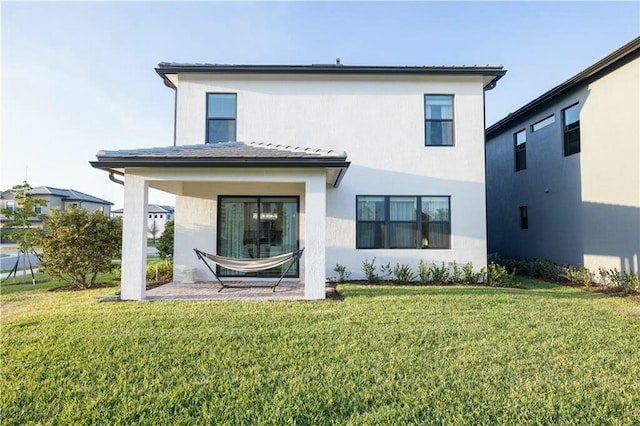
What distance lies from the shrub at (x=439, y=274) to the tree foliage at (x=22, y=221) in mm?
10739

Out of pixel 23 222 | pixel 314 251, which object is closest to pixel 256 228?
pixel 314 251

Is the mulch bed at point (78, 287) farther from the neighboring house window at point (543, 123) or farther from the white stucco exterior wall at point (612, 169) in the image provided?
the neighboring house window at point (543, 123)

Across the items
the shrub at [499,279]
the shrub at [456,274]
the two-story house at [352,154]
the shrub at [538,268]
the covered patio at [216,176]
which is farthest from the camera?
the shrub at [538,268]

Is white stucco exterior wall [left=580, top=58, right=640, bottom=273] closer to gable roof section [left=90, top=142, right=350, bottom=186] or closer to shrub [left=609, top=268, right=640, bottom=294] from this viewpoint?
shrub [left=609, top=268, right=640, bottom=294]

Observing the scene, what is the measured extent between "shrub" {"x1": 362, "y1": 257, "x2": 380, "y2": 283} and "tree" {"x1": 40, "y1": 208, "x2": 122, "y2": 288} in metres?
6.80

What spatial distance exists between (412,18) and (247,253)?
10.2 meters

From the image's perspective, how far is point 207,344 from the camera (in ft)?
14.3

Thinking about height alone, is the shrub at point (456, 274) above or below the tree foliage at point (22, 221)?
below

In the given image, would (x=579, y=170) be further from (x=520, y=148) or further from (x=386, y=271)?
(x=386, y=271)

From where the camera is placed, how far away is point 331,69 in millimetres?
9586

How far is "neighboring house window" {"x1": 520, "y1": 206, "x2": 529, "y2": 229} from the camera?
13090 millimetres

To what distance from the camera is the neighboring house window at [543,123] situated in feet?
38.2

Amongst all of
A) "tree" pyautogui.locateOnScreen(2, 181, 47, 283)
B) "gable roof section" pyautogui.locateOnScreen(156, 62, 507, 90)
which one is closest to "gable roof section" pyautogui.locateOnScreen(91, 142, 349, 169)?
"gable roof section" pyautogui.locateOnScreen(156, 62, 507, 90)

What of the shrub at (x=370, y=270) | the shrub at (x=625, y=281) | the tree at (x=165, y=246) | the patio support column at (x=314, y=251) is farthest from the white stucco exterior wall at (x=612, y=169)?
the tree at (x=165, y=246)
